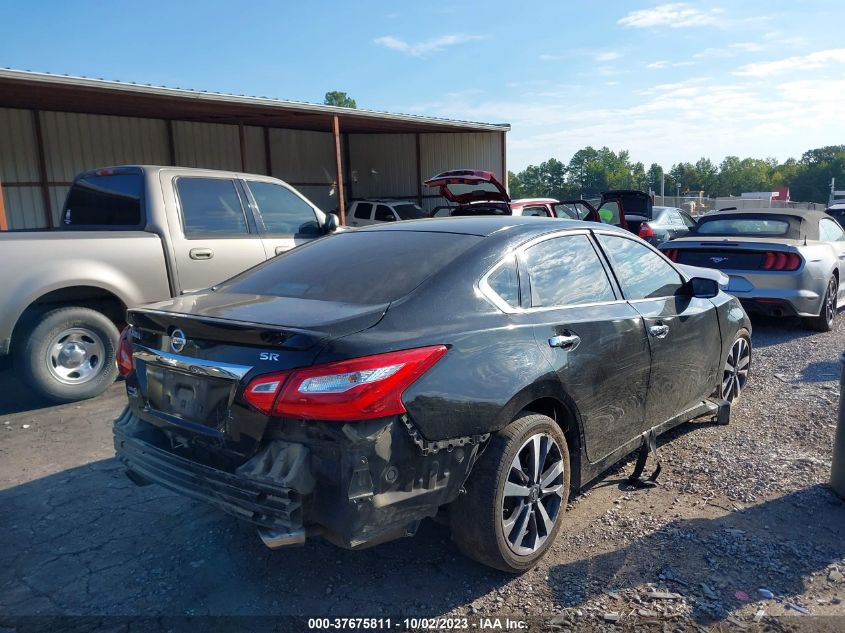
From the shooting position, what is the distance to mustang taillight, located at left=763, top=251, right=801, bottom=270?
7.71 m

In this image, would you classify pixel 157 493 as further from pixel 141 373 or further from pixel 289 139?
pixel 289 139

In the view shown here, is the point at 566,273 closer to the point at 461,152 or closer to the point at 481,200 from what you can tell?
the point at 481,200

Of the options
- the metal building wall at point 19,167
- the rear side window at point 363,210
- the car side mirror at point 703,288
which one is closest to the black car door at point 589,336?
the car side mirror at point 703,288

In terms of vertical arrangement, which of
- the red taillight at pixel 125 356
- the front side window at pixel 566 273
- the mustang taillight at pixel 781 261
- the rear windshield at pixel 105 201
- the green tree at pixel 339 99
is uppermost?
the green tree at pixel 339 99

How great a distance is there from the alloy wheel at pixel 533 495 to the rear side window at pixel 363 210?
1566 cm

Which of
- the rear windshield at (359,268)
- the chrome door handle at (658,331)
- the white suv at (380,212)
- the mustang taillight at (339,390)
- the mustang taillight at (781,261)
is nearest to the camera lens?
the mustang taillight at (339,390)

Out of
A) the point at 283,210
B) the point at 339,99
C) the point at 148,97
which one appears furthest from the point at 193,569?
the point at 339,99

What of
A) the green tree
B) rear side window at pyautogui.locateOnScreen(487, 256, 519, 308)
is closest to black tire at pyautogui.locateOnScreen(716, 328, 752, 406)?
rear side window at pyautogui.locateOnScreen(487, 256, 519, 308)

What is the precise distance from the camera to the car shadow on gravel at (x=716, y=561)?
9.43 ft

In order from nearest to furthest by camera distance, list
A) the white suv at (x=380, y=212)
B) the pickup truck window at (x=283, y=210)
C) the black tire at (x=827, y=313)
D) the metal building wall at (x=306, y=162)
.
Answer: the pickup truck window at (x=283, y=210), the black tire at (x=827, y=313), the white suv at (x=380, y=212), the metal building wall at (x=306, y=162)

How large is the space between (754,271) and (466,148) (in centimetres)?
1400

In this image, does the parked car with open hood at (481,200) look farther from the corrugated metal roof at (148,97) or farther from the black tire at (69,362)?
the black tire at (69,362)

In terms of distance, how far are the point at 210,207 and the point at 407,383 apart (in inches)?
176

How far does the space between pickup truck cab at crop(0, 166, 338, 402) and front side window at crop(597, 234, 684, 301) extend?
3515 mm
